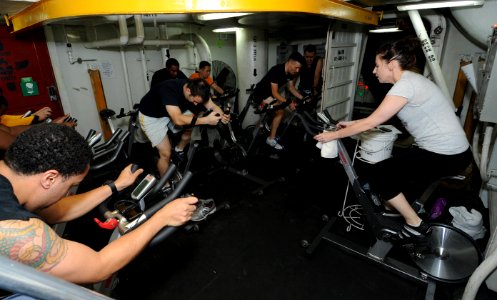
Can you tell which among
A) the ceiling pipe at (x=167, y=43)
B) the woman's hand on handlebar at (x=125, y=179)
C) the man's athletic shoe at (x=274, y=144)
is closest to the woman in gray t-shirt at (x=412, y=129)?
the woman's hand on handlebar at (x=125, y=179)

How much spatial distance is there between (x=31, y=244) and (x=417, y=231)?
215 centimetres

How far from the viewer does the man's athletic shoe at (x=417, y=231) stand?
72.3 inches

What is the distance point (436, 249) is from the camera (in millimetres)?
2004

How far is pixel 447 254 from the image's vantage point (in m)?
1.98

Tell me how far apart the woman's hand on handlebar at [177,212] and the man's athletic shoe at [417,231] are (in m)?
1.60

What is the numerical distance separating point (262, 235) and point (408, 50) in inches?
73.3

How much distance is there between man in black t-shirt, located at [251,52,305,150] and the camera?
3.79 metres

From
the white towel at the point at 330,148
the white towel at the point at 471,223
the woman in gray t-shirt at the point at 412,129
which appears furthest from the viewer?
the white towel at the point at 471,223


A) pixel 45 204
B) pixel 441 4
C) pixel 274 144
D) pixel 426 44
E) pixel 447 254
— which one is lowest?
pixel 447 254

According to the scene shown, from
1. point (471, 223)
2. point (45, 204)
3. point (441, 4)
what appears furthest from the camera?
point (441, 4)

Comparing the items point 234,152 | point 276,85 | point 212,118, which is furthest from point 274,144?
point 212,118

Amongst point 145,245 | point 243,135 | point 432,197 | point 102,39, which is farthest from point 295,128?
point 145,245

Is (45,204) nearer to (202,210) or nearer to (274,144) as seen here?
(202,210)

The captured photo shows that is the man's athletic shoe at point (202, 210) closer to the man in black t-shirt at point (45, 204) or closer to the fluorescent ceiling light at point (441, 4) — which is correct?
the man in black t-shirt at point (45, 204)
